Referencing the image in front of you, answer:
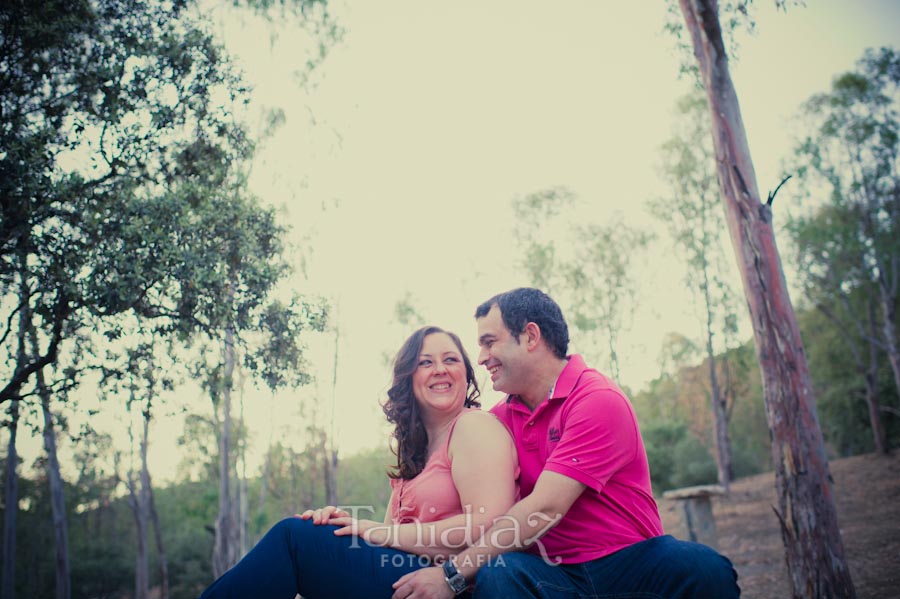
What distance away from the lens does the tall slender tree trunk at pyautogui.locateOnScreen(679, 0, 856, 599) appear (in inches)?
184

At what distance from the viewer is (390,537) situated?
2199mm

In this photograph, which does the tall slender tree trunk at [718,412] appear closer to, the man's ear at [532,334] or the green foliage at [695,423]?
the green foliage at [695,423]

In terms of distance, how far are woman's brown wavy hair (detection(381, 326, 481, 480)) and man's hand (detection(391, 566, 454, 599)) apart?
64cm

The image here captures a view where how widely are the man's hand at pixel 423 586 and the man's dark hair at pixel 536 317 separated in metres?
1.05

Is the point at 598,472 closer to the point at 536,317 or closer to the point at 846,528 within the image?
the point at 536,317

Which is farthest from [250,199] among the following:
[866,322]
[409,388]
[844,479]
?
[866,322]

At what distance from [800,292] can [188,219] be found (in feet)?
66.8

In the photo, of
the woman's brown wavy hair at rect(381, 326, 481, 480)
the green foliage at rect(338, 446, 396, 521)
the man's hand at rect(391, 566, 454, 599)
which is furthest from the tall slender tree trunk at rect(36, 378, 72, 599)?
the green foliage at rect(338, 446, 396, 521)

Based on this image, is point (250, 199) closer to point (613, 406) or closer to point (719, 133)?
point (719, 133)

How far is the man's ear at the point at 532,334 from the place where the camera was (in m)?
2.68

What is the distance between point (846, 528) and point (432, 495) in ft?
37.3

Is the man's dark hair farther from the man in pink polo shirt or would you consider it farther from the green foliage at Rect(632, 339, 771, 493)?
the green foliage at Rect(632, 339, 771, 493)

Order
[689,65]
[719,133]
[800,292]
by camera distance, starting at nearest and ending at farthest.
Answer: [719,133]
[689,65]
[800,292]

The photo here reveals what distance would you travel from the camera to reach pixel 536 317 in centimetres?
271
